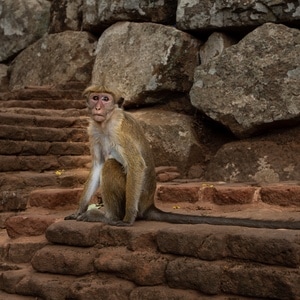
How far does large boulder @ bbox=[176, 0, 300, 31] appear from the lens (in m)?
7.25

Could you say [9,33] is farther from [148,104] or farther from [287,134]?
[287,134]

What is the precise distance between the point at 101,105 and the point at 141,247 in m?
1.38

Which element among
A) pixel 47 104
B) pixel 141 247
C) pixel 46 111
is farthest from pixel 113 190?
pixel 47 104

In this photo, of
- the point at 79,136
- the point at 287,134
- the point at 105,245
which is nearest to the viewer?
the point at 105,245

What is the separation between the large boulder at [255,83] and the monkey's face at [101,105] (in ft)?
9.19

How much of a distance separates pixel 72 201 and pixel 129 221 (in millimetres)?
1641

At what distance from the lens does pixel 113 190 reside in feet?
15.3

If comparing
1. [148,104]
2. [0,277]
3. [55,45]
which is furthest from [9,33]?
[0,277]

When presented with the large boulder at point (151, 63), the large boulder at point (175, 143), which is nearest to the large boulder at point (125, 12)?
the large boulder at point (151, 63)

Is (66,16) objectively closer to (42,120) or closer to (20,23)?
(20,23)

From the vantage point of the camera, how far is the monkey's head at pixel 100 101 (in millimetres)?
4709

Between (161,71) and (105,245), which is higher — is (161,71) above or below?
above

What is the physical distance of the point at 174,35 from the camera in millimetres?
8180

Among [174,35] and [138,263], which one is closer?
[138,263]
